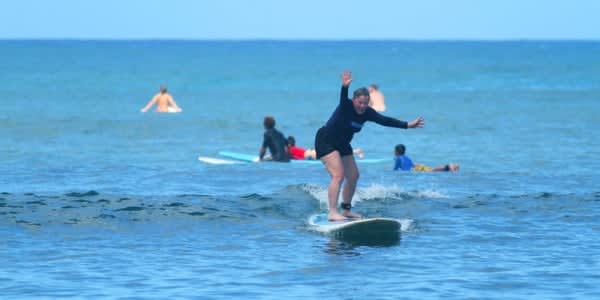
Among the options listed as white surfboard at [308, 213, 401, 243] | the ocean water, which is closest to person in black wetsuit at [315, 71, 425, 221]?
A: white surfboard at [308, 213, 401, 243]

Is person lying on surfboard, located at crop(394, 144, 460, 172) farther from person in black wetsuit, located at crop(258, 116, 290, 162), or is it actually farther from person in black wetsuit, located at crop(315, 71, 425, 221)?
person in black wetsuit, located at crop(315, 71, 425, 221)

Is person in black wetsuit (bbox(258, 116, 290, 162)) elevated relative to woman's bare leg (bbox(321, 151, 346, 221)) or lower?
elevated

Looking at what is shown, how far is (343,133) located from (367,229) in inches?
49.5

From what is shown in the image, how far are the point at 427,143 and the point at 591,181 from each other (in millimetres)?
14644

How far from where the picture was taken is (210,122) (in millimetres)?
47625

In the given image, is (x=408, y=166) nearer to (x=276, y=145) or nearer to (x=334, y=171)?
(x=276, y=145)

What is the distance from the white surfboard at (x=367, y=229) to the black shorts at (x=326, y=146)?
2.96 ft

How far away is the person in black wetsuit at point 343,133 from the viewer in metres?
15.0

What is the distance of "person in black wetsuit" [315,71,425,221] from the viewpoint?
49.2ft

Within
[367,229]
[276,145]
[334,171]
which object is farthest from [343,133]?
[276,145]

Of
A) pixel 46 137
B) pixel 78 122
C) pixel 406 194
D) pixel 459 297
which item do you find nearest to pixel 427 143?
pixel 46 137

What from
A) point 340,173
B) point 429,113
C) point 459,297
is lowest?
point 459,297

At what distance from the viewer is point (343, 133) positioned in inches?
598

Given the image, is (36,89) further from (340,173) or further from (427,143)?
(340,173)
